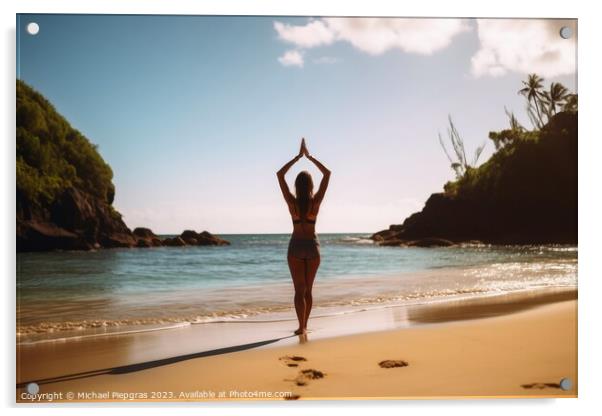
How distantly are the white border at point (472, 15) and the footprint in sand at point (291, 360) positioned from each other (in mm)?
777

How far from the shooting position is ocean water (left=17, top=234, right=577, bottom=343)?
13.3 ft

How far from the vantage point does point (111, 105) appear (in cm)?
409

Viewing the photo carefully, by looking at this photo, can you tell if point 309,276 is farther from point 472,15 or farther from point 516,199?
point 516,199

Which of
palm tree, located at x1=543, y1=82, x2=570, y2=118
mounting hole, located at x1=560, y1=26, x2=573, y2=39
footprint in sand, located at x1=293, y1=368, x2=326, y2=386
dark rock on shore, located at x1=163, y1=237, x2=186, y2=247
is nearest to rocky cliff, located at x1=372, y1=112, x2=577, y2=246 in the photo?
palm tree, located at x1=543, y1=82, x2=570, y2=118

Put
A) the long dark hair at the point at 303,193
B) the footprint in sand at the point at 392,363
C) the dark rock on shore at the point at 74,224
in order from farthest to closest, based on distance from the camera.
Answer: the dark rock on shore at the point at 74,224 → the long dark hair at the point at 303,193 → the footprint in sand at the point at 392,363

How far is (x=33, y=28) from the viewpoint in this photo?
3566 mm

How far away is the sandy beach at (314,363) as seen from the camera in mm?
3105

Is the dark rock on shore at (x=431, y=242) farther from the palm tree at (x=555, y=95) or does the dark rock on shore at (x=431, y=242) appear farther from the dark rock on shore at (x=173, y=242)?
the palm tree at (x=555, y=95)

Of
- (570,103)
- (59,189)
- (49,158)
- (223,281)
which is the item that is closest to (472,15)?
(570,103)

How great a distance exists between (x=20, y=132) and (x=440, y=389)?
13.8 ft

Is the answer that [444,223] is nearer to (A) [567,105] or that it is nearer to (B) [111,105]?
(A) [567,105]

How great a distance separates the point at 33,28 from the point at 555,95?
462 centimetres

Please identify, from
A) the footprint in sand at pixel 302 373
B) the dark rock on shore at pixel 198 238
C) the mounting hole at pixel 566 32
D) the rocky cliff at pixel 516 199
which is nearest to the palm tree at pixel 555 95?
the rocky cliff at pixel 516 199

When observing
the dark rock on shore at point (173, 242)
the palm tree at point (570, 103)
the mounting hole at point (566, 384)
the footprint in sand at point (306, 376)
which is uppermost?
Result: the palm tree at point (570, 103)
